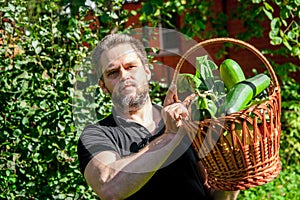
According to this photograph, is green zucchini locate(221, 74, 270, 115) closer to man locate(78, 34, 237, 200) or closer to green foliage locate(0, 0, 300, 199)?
man locate(78, 34, 237, 200)

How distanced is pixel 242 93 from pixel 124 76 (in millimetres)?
540

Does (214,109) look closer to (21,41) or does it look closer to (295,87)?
(21,41)

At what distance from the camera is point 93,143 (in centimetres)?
199

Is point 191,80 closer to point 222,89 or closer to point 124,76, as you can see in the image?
point 222,89

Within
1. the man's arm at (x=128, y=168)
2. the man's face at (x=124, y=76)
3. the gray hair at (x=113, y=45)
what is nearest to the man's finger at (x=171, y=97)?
the man's arm at (x=128, y=168)

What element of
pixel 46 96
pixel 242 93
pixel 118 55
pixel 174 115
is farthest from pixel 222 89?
pixel 46 96

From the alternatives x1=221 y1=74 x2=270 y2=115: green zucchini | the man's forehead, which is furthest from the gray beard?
x1=221 y1=74 x2=270 y2=115: green zucchini

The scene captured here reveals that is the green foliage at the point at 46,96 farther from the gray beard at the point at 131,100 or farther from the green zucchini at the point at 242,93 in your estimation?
the green zucchini at the point at 242,93

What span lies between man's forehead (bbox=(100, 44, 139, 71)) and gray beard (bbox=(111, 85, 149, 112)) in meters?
0.13

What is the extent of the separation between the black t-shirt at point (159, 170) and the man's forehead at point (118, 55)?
264mm

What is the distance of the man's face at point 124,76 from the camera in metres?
2.11

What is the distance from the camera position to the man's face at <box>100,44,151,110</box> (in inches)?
82.9

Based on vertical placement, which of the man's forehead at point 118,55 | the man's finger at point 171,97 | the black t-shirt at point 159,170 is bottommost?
the black t-shirt at point 159,170

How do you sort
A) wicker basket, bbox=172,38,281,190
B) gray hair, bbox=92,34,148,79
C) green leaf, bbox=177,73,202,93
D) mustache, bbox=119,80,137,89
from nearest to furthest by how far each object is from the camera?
wicker basket, bbox=172,38,281,190
green leaf, bbox=177,73,202,93
mustache, bbox=119,80,137,89
gray hair, bbox=92,34,148,79
